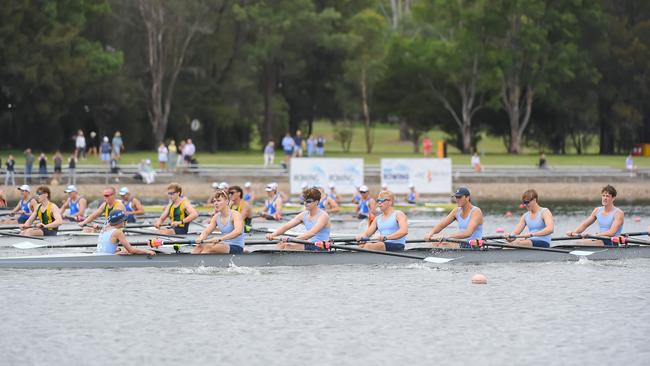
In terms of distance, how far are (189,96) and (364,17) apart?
12.0 meters

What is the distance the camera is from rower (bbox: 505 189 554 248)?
23156 millimetres

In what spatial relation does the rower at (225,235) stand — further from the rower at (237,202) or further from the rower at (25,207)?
the rower at (25,207)

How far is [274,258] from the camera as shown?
2241 centimetres

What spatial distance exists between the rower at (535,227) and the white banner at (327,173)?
893 inches

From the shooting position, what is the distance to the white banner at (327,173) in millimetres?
46125

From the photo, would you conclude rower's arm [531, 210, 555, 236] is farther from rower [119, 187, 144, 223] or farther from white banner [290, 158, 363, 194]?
white banner [290, 158, 363, 194]

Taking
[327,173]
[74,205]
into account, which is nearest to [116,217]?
[74,205]

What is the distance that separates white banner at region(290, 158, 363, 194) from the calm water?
72.1 ft

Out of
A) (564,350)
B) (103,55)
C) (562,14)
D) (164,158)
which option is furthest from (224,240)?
(562,14)

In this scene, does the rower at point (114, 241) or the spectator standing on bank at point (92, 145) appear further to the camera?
the spectator standing on bank at point (92, 145)

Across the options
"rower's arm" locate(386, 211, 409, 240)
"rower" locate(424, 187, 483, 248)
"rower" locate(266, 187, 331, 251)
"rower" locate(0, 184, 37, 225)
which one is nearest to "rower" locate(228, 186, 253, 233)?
"rower" locate(266, 187, 331, 251)

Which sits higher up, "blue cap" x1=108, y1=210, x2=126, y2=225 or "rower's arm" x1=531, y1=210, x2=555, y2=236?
"blue cap" x1=108, y1=210, x2=126, y2=225

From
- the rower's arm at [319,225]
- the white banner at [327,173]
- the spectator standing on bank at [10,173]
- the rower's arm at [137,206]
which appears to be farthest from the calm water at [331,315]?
the spectator standing on bank at [10,173]

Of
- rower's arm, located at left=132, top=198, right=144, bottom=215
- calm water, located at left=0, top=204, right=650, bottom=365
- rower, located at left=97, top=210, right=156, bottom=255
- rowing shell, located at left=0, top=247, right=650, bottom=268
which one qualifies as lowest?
calm water, located at left=0, top=204, right=650, bottom=365
